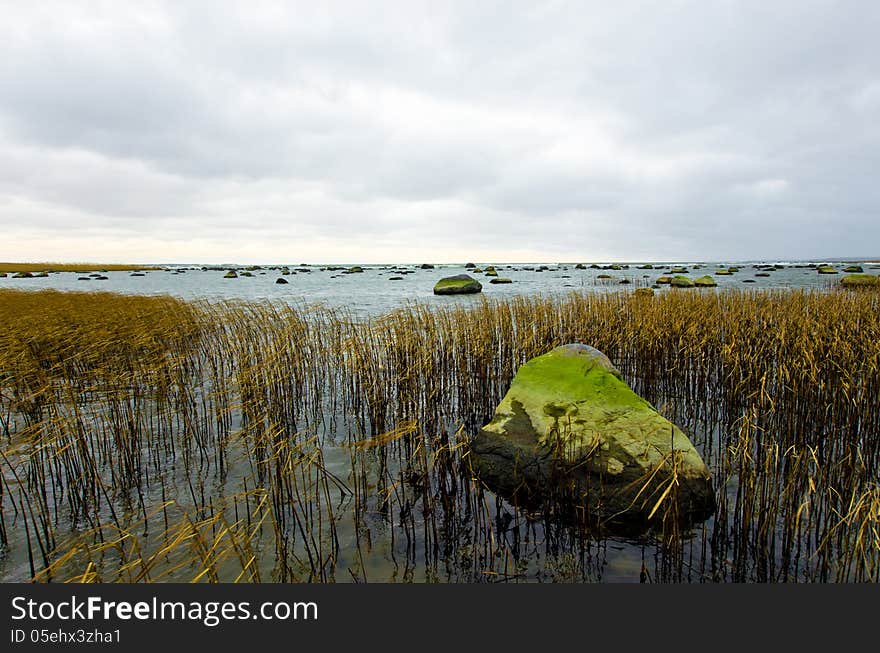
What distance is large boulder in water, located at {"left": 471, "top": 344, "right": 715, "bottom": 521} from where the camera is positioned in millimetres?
4141

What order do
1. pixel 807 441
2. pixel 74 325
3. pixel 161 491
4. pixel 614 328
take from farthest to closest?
pixel 74 325
pixel 614 328
pixel 807 441
pixel 161 491

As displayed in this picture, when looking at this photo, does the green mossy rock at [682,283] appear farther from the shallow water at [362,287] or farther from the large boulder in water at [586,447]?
the large boulder in water at [586,447]

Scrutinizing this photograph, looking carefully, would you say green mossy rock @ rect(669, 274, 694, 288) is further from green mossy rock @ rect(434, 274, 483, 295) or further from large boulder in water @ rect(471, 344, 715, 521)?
large boulder in water @ rect(471, 344, 715, 521)

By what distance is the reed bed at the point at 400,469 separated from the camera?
11.4ft

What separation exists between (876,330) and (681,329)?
10.3 feet

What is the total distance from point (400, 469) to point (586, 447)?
7.14 ft

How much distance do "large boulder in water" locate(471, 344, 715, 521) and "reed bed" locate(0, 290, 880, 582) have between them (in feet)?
0.73

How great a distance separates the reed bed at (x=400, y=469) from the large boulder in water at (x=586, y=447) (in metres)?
0.22

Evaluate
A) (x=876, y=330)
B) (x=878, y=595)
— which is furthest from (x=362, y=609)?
(x=876, y=330)

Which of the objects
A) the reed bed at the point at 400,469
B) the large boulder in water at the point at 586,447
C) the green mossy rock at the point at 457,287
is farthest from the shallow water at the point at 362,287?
the large boulder in water at the point at 586,447

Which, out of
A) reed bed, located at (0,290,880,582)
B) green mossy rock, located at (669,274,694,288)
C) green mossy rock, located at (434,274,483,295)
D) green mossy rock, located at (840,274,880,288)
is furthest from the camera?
green mossy rock, located at (434,274,483,295)

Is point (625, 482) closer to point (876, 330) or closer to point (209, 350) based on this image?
point (876, 330)

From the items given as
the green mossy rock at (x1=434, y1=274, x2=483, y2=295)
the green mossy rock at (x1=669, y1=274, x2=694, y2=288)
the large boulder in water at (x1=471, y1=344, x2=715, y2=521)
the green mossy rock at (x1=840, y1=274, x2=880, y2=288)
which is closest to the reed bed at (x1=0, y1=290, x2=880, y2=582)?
the large boulder in water at (x1=471, y1=344, x2=715, y2=521)

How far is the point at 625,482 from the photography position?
4.27 meters
